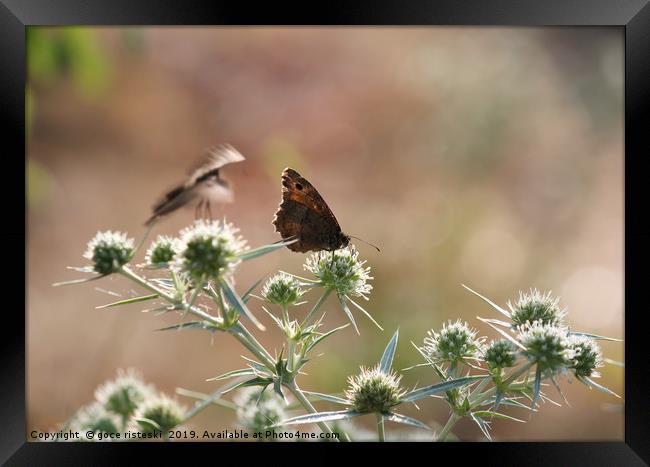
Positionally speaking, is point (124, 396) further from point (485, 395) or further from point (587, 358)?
point (587, 358)

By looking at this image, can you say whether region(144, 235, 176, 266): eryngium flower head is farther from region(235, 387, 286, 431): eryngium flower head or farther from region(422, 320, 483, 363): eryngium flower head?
region(422, 320, 483, 363): eryngium flower head

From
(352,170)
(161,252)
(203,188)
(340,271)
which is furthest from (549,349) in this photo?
(352,170)

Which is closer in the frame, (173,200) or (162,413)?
(173,200)

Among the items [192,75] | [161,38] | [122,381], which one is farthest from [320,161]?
[122,381]

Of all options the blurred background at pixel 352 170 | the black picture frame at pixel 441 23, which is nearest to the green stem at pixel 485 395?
the black picture frame at pixel 441 23

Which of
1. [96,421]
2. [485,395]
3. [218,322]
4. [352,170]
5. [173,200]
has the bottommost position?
[96,421]

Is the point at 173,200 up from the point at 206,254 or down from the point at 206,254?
up

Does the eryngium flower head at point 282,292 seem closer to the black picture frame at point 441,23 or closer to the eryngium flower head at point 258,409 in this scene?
the eryngium flower head at point 258,409
